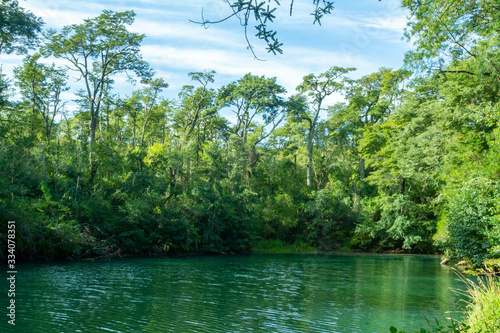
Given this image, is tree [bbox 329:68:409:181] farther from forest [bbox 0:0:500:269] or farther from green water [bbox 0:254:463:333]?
green water [bbox 0:254:463:333]

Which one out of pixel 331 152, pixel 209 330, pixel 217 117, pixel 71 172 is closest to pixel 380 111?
pixel 331 152

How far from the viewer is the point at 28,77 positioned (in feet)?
119

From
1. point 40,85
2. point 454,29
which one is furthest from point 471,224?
point 40,85

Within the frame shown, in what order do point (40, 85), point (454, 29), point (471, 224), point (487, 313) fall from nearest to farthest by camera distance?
point (487, 313), point (454, 29), point (471, 224), point (40, 85)

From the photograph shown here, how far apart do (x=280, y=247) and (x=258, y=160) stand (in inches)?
379

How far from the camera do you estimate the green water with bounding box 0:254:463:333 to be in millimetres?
10922

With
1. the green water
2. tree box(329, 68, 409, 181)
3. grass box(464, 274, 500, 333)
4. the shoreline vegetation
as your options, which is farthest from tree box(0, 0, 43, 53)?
tree box(329, 68, 409, 181)

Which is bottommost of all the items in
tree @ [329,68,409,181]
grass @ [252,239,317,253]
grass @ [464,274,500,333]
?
grass @ [252,239,317,253]

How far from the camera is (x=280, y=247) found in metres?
39.5

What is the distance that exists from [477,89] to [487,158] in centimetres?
473

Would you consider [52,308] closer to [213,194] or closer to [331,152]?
[213,194]

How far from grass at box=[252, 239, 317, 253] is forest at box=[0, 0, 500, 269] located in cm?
25

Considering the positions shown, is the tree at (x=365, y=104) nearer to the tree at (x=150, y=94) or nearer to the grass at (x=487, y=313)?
the tree at (x=150, y=94)

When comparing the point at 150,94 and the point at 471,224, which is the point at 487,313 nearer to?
the point at 471,224
